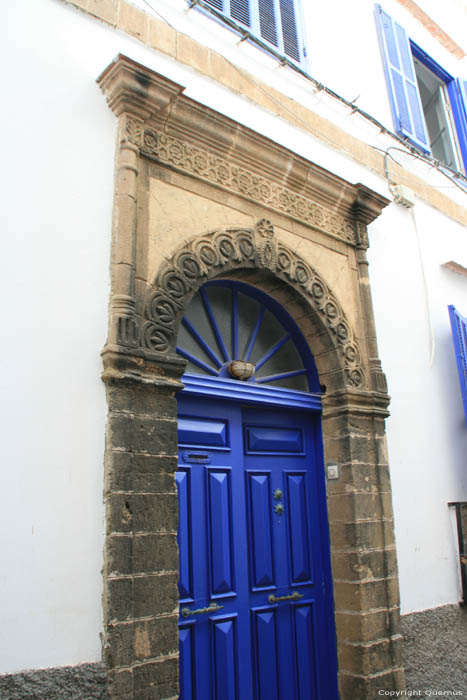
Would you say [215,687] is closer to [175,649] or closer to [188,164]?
[175,649]

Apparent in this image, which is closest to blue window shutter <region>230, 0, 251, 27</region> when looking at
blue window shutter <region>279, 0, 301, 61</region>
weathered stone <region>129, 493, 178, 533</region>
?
blue window shutter <region>279, 0, 301, 61</region>

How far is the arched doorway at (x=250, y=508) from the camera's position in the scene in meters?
3.38

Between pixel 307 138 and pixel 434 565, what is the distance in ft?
11.4

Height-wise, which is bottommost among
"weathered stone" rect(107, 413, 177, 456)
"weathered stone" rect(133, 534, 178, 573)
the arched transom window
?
"weathered stone" rect(133, 534, 178, 573)

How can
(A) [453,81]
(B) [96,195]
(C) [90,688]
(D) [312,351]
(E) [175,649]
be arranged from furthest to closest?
(A) [453,81] < (D) [312,351] < (B) [96,195] < (E) [175,649] < (C) [90,688]

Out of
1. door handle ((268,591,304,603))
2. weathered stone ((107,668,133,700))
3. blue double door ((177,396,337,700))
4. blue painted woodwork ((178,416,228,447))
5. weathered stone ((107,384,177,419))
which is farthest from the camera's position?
door handle ((268,591,304,603))

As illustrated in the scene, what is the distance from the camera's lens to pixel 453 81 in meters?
7.03

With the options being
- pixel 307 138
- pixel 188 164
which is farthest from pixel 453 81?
pixel 188 164

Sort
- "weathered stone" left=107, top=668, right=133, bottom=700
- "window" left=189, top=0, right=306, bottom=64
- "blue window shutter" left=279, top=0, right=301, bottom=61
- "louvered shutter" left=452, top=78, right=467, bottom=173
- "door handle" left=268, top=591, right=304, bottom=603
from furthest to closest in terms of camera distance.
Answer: "louvered shutter" left=452, top=78, right=467, bottom=173, "blue window shutter" left=279, top=0, right=301, bottom=61, "window" left=189, top=0, right=306, bottom=64, "door handle" left=268, top=591, right=304, bottom=603, "weathered stone" left=107, top=668, right=133, bottom=700

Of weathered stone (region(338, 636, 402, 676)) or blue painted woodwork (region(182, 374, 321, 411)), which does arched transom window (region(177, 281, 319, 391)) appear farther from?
weathered stone (region(338, 636, 402, 676))

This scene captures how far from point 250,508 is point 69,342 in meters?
1.59

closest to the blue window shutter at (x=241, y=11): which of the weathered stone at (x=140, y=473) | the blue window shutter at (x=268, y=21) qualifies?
the blue window shutter at (x=268, y=21)

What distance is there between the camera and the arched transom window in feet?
12.5

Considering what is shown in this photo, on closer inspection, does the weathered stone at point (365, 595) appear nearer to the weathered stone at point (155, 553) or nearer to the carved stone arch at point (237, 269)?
the carved stone arch at point (237, 269)
